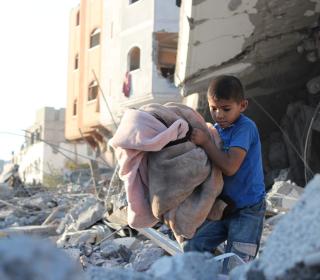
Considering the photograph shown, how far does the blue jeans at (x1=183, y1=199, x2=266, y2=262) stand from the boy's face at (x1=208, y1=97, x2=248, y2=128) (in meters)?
0.45

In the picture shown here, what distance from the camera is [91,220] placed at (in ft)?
22.7

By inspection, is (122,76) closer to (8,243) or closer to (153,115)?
(153,115)

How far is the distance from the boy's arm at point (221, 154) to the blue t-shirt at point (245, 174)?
6 centimetres

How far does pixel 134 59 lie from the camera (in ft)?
73.5

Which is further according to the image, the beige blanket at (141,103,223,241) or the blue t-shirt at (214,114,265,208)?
the blue t-shirt at (214,114,265,208)

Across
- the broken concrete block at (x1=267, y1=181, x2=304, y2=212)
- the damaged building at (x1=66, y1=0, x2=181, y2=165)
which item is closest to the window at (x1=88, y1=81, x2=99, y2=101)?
the damaged building at (x1=66, y1=0, x2=181, y2=165)

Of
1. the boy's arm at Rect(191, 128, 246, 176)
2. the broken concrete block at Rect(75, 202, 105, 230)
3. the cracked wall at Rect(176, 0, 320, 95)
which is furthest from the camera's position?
the cracked wall at Rect(176, 0, 320, 95)

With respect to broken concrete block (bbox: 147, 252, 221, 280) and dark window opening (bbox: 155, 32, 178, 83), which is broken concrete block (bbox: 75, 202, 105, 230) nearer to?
broken concrete block (bbox: 147, 252, 221, 280)

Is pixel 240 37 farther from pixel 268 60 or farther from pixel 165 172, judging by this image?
pixel 165 172

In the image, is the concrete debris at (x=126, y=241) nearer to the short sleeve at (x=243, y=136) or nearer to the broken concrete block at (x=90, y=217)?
the broken concrete block at (x=90, y=217)

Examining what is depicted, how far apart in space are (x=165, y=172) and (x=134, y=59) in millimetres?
19988

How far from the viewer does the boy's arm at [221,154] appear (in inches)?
110

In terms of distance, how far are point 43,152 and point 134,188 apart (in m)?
43.1

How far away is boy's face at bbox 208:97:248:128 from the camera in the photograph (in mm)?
2848
